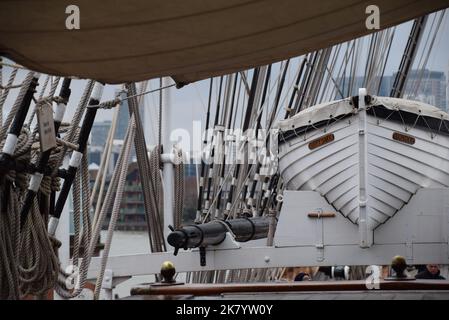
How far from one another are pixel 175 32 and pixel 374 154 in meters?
5.26

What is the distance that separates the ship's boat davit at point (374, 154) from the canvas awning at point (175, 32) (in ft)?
14.3

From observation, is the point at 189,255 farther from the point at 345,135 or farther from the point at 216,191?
the point at 216,191

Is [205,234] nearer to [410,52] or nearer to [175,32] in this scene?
[175,32]

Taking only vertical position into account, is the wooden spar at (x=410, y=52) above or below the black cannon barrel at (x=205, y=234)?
above

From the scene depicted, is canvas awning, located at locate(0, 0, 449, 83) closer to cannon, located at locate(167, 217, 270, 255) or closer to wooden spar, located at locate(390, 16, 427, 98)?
cannon, located at locate(167, 217, 270, 255)

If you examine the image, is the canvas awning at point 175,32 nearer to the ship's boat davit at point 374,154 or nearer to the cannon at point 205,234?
the cannon at point 205,234

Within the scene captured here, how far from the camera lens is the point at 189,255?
8805 millimetres

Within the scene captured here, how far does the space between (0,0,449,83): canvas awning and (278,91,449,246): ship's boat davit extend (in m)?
4.37

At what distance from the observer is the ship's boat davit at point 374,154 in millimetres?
9359

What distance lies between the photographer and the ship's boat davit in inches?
368

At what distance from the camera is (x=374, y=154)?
9.42m

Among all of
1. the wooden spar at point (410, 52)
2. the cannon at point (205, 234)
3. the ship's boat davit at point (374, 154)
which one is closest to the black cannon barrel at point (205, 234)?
the cannon at point (205, 234)

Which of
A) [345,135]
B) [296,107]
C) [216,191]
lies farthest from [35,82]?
[296,107]

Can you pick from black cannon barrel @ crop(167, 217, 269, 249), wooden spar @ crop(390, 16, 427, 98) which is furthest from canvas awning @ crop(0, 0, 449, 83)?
wooden spar @ crop(390, 16, 427, 98)
